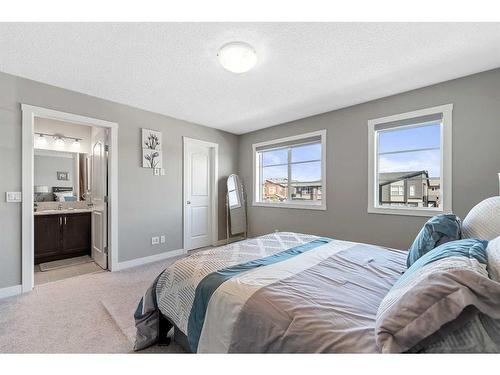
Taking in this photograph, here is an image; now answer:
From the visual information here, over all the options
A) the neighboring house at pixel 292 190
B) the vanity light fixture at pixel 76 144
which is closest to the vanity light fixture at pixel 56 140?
the vanity light fixture at pixel 76 144

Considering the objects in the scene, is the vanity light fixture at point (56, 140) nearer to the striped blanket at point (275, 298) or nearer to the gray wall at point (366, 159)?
the gray wall at point (366, 159)

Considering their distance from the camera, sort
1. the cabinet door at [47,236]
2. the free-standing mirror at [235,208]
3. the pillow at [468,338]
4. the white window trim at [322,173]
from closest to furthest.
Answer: the pillow at [468,338] < the cabinet door at [47,236] < the white window trim at [322,173] < the free-standing mirror at [235,208]

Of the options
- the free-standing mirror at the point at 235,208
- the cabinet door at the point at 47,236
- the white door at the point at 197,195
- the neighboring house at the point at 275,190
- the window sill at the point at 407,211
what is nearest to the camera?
the window sill at the point at 407,211

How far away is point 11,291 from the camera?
2.47m

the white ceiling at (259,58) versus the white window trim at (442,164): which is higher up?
the white ceiling at (259,58)

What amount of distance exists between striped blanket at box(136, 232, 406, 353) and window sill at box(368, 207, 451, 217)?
130 cm

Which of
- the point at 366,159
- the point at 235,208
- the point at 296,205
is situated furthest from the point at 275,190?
the point at 366,159

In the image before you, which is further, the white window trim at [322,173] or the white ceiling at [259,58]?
the white window trim at [322,173]

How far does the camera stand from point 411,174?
2982 mm

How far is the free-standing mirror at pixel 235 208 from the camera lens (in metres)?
4.69

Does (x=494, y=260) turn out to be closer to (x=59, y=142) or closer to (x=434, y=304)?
(x=434, y=304)

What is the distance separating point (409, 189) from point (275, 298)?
277cm

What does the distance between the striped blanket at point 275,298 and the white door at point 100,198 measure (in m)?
2.15
